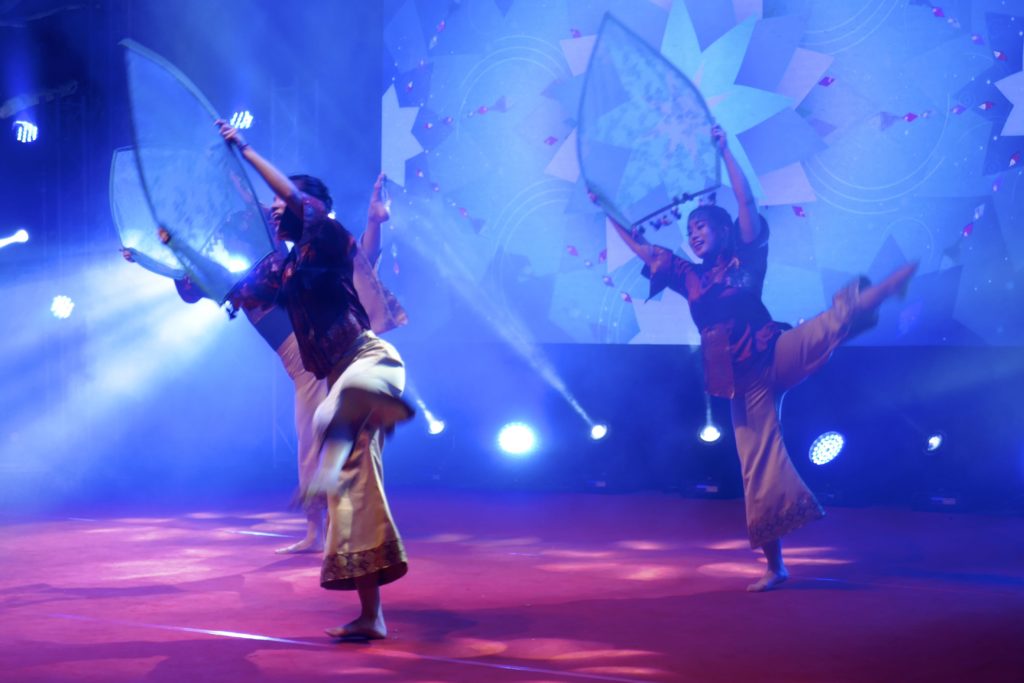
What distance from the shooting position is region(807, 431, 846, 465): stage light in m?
7.30

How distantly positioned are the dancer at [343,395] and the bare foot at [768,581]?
1.62 metres

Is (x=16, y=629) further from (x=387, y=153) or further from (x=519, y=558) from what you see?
(x=387, y=153)

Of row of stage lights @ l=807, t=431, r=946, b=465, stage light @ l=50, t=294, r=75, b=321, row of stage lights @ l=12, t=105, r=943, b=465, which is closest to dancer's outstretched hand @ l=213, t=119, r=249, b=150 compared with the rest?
row of stage lights @ l=12, t=105, r=943, b=465

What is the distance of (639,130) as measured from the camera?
7070 millimetres

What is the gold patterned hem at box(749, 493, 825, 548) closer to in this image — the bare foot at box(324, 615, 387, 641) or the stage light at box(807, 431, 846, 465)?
the bare foot at box(324, 615, 387, 641)

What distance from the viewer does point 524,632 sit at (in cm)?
366

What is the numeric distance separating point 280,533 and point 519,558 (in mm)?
1505

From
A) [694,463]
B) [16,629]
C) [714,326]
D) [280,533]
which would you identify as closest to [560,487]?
[694,463]

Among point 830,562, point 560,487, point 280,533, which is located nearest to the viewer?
point 830,562

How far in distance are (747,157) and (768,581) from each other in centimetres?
351

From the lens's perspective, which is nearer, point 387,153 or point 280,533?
point 280,533

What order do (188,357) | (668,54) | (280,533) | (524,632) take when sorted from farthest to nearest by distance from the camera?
1. (188,357)
2. (668,54)
3. (280,533)
4. (524,632)

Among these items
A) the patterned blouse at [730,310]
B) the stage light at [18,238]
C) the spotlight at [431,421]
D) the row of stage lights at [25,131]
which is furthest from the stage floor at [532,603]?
the row of stage lights at [25,131]

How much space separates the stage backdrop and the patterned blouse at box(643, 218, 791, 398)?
2.37m
